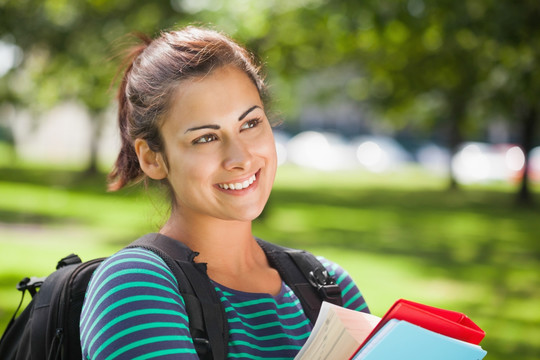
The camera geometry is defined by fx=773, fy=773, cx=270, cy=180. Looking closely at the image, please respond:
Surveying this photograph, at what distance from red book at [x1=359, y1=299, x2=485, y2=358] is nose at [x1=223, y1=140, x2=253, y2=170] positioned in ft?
1.72

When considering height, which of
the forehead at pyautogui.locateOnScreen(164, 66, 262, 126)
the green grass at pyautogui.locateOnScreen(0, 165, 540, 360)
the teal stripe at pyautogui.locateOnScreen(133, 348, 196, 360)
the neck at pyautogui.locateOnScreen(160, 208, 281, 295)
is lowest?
the teal stripe at pyautogui.locateOnScreen(133, 348, 196, 360)

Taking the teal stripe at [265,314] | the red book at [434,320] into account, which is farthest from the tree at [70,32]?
the red book at [434,320]

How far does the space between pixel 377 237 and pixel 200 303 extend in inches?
467

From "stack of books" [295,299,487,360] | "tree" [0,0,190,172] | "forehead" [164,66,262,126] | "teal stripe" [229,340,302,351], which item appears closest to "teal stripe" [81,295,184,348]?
"teal stripe" [229,340,302,351]

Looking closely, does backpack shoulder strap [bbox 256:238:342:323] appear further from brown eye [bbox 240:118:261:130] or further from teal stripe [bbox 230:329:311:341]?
brown eye [bbox 240:118:261:130]

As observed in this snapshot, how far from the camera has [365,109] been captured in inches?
901

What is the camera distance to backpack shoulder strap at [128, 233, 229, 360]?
5.16ft

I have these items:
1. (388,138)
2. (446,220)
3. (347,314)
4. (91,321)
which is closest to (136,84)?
(91,321)

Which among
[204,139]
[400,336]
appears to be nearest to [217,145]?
[204,139]

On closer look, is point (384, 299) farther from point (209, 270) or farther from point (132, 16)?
point (132, 16)

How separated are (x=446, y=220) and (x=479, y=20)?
9.91 metres

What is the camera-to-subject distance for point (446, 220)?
1688 centimetres

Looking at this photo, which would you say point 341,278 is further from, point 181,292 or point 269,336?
point 181,292

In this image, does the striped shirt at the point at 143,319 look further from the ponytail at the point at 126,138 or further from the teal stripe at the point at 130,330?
the ponytail at the point at 126,138
